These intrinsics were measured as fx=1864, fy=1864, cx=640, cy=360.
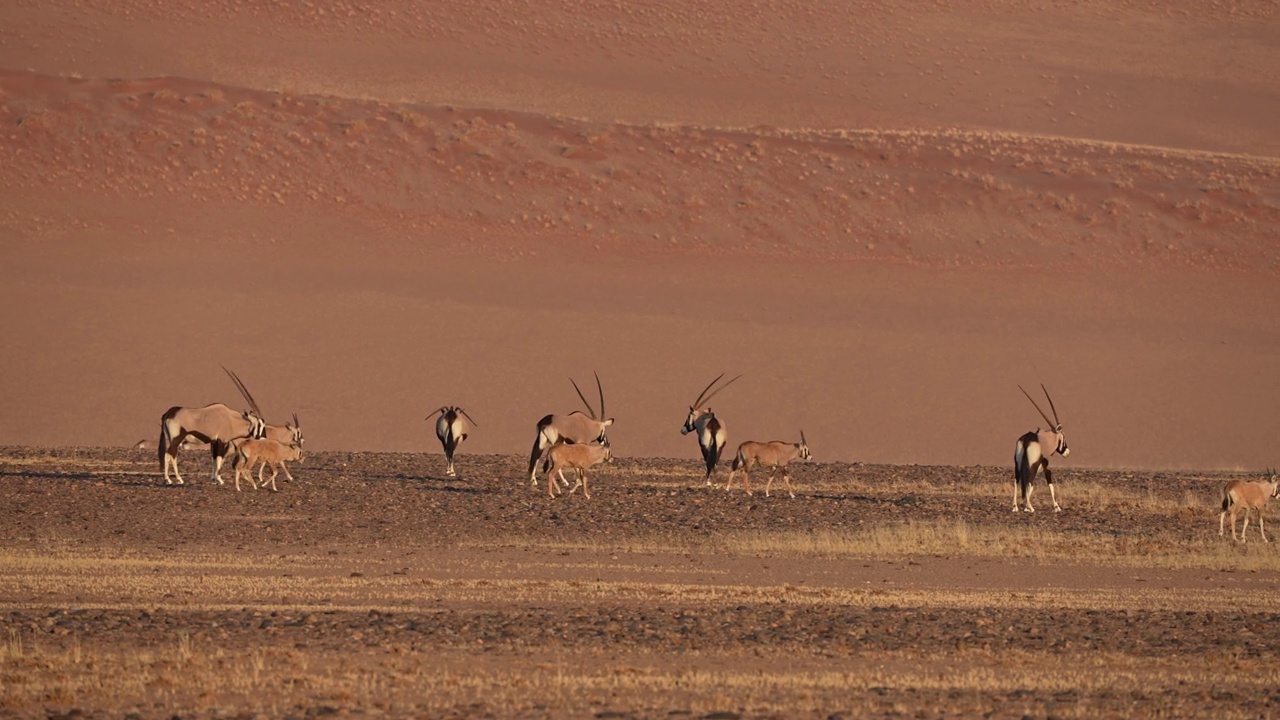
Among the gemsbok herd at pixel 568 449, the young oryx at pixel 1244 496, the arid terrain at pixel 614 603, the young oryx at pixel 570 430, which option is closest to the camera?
the arid terrain at pixel 614 603

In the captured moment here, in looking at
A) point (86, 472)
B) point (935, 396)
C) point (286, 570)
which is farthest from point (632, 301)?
point (286, 570)

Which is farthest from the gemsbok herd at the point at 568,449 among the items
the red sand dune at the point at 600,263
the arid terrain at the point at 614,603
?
the red sand dune at the point at 600,263

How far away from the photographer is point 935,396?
45344 millimetres

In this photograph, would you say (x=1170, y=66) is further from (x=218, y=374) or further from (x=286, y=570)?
(x=286, y=570)

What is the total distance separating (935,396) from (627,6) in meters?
30.2

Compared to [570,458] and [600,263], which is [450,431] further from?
[600,263]

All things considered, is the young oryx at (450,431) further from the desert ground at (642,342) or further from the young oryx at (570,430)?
the young oryx at (570,430)

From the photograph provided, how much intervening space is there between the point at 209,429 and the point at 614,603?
1102 cm

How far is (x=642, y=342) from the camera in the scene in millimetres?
47344

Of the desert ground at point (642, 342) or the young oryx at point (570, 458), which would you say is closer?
the desert ground at point (642, 342)

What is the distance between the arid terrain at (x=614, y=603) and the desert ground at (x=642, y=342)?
7 centimetres

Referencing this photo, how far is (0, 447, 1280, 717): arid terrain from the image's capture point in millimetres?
9406

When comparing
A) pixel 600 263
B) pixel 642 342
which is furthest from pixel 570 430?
pixel 600 263

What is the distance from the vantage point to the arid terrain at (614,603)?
30.9 feet
